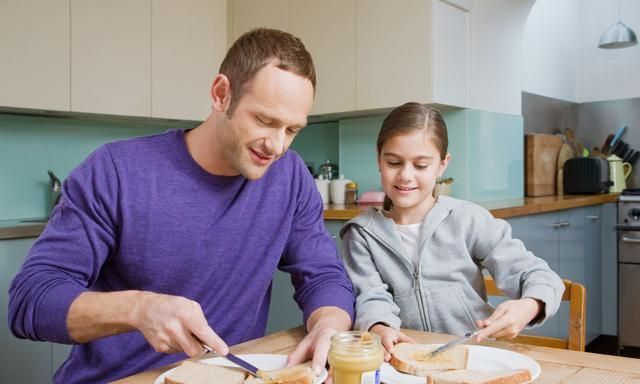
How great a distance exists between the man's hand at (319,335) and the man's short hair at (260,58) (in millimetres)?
443

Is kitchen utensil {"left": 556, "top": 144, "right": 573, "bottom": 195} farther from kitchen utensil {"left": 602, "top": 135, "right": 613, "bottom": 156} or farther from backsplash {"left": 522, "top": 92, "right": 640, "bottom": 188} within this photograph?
kitchen utensil {"left": 602, "top": 135, "right": 613, "bottom": 156}

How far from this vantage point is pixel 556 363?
107 cm

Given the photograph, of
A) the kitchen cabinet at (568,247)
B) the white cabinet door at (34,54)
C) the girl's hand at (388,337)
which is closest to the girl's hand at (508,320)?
the girl's hand at (388,337)

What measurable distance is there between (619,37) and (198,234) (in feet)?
11.8

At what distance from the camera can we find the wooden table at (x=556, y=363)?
990 mm

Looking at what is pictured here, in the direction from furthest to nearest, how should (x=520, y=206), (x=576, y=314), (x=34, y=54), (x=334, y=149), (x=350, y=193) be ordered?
(x=334, y=149) → (x=350, y=193) → (x=520, y=206) → (x=34, y=54) → (x=576, y=314)

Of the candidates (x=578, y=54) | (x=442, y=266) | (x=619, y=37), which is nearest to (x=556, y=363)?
(x=442, y=266)

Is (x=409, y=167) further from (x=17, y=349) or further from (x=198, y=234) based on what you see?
(x=17, y=349)

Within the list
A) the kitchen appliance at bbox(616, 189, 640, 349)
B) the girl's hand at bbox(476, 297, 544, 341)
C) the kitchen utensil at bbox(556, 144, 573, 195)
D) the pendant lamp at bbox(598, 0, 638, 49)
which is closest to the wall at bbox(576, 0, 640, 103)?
the pendant lamp at bbox(598, 0, 638, 49)

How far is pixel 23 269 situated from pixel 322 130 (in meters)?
2.96

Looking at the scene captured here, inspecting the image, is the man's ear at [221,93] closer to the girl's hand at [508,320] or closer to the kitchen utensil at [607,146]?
the girl's hand at [508,320]

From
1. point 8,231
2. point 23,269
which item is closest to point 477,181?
point 8,231

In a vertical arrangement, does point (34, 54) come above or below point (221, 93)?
above

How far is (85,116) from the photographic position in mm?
3354
